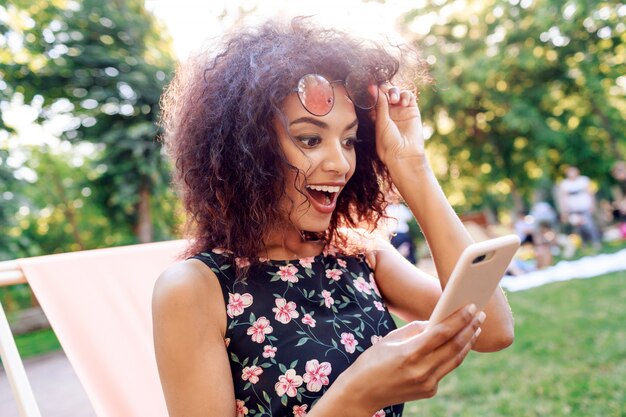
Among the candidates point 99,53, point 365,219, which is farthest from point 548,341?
point 99,53

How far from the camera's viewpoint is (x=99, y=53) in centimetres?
1155

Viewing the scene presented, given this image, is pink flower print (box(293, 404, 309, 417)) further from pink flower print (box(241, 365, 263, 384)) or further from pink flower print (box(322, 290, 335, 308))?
pink flower print (box(322, 290, 335, 308))

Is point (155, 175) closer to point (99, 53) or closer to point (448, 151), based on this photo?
point (99, 53)

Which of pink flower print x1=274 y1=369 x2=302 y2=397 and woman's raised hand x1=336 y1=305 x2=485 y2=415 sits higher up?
woman's raised hand x1=336 y1=305 x2=485 y2=415

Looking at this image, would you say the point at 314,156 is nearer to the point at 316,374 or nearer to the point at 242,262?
the point at 242,262

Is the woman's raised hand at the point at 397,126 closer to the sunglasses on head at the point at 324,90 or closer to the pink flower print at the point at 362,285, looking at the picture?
the sunglasses on head at the point at 324,90

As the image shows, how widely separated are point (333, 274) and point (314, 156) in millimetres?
413

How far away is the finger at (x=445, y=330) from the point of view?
1.14 metres

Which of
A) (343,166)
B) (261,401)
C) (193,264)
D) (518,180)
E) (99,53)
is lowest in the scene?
(518,180)

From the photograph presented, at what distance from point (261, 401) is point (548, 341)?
4.07 m

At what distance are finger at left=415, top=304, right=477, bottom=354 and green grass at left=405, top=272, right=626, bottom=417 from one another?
252 cm

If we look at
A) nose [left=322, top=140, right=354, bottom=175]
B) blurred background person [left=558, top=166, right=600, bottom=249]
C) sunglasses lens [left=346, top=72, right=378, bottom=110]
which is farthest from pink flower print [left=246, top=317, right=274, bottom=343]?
blurred background person [left=558, top=166, right=600, bottom=249]

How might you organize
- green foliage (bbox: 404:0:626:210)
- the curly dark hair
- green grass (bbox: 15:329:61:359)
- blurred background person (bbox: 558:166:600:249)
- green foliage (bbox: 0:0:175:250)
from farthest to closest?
green foliage (bbox: 404:0:626:210), green foliage (bbox: 0:0:175:250), blurred background person (bbox: 558:166:600:249), green grass (bbox: 15:329:61:359), the curly dark hair

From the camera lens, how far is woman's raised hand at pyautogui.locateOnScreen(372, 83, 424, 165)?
1.76 m
